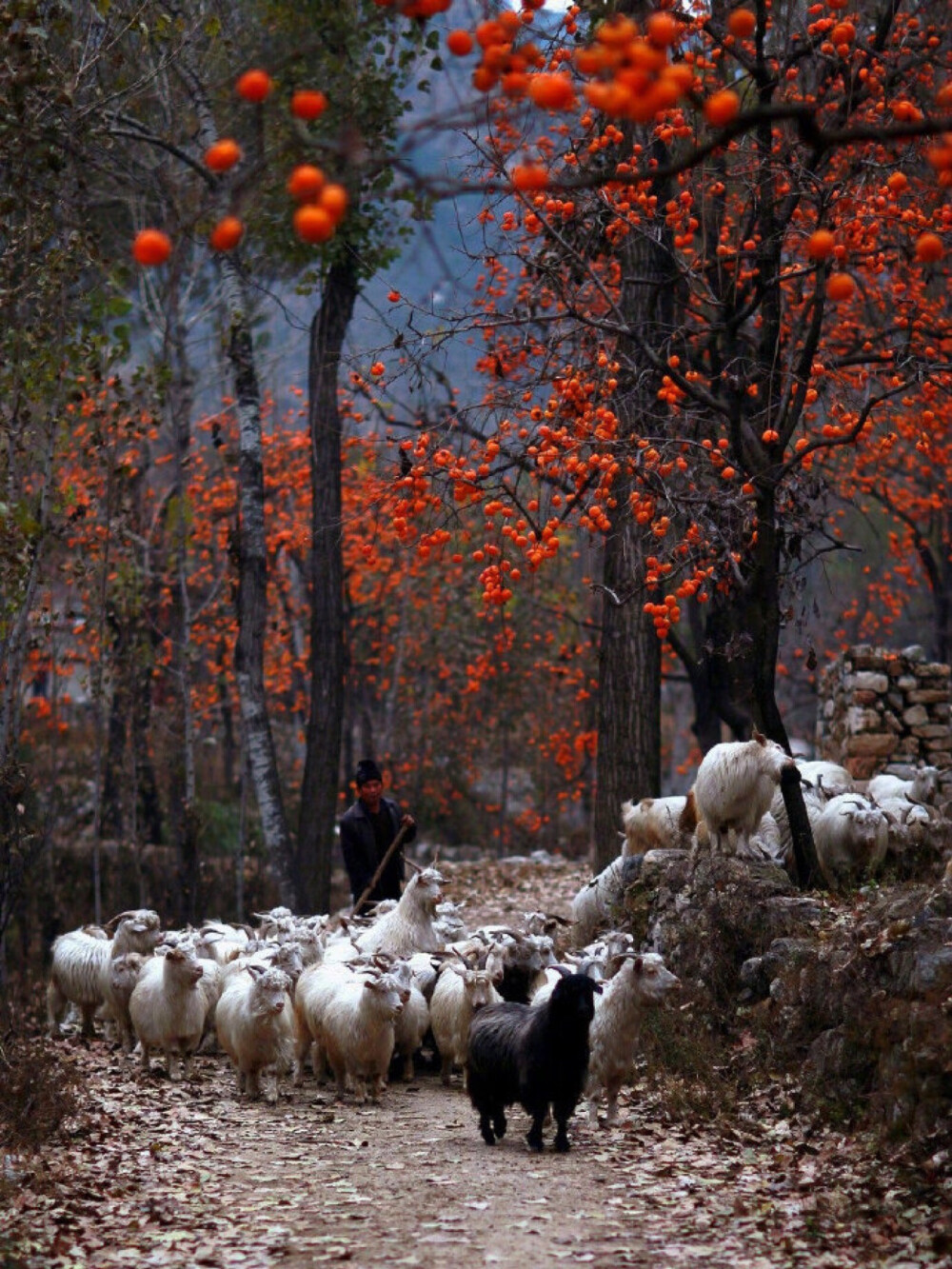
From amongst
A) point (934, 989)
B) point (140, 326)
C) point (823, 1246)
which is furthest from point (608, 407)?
point (140, 326)

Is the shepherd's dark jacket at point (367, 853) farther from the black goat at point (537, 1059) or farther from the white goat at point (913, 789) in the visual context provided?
the black goat at point (537, 1059)

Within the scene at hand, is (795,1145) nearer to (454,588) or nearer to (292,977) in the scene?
(292,977)

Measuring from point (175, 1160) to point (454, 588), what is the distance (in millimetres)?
23016

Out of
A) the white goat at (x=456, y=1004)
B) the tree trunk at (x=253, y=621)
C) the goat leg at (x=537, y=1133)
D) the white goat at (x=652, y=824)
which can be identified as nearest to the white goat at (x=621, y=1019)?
the goat leg at (x=537, y=1133)

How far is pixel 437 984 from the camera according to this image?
11.0m

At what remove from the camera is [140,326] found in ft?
106

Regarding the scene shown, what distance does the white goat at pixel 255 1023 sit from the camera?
1017 centimetres

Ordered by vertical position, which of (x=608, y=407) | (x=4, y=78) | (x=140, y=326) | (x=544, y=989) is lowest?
(x=544, y=989)

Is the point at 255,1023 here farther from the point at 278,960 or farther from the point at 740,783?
the point at 740,783

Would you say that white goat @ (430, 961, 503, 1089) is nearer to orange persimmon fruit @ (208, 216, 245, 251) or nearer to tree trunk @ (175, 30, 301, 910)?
orange persimmon fruit @ (208, 216, 245, 251)

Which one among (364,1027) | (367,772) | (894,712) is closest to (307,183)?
(364,1027)

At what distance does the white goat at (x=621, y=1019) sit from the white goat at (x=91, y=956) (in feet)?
15.3

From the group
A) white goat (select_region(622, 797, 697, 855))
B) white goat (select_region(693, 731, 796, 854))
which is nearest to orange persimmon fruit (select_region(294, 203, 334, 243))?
white goat (select_region(693, 731, 796, 854))

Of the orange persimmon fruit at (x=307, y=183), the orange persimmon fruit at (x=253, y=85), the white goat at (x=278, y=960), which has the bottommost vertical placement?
the white goat at (x=278, y=960)
